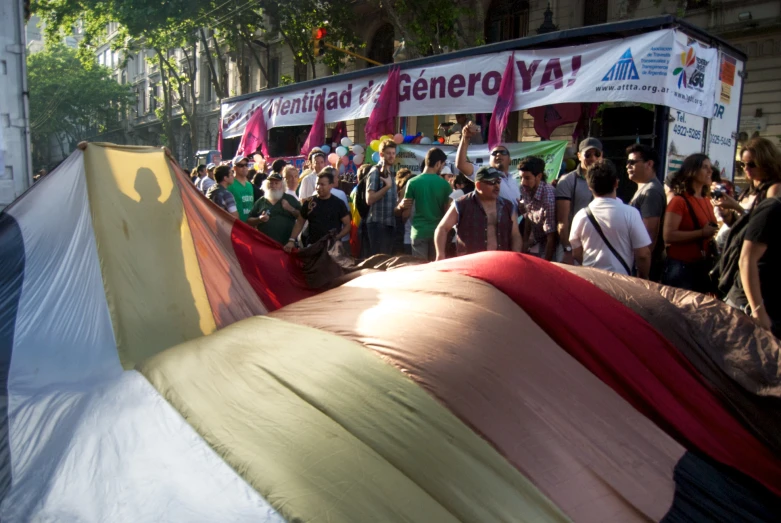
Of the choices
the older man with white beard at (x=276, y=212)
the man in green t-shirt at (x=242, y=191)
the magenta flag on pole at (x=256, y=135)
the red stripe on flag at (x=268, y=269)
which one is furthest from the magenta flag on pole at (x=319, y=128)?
the red stripe on flag at (x=268, y=269)

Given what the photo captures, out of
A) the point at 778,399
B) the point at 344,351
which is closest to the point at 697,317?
the point at 778,399

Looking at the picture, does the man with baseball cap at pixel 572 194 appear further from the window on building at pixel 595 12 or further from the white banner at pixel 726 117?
the window on building at pixel 595 12

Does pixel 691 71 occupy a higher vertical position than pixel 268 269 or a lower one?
higher

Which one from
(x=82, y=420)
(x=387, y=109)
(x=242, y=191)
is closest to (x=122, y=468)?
(x=82, y=420)

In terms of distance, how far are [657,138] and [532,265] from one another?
5.85 meters

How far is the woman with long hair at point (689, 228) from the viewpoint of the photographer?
4.69 m

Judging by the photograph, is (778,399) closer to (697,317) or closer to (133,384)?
(697,317)

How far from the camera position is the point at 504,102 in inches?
357

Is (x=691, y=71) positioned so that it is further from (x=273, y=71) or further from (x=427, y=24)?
(x=273, y=71)

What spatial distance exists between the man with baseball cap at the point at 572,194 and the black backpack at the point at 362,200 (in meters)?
2.48

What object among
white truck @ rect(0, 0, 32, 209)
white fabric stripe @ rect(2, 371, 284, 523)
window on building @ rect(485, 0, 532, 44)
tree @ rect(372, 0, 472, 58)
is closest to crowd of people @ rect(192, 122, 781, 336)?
white truck @ rect(0, 0, 32, 209)

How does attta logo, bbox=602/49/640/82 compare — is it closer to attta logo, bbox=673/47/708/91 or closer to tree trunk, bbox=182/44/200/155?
attta logo, bbox=673/47/708/91

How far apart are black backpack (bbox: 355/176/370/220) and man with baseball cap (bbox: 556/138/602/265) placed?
2.48 meters

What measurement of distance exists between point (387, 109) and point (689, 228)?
273 inches
